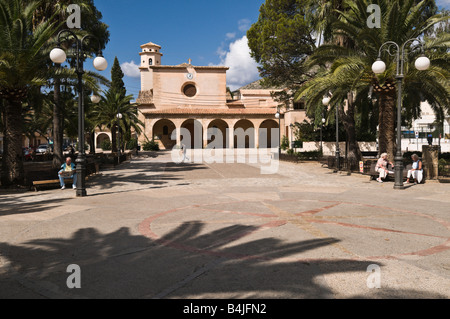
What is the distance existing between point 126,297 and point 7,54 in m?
11.2

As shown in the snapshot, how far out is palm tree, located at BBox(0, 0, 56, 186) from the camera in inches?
464

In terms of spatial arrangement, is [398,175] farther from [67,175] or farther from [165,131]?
[165,131]

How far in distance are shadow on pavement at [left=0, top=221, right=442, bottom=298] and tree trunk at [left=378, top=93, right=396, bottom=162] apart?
1111 centimetres

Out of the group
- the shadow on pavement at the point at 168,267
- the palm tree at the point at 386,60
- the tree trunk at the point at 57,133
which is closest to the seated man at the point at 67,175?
the shadow on pavement at the point at 168,267

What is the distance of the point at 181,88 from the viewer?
5075cm

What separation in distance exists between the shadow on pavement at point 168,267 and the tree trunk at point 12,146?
8.44 metres

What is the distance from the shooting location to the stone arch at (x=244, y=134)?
50.1m

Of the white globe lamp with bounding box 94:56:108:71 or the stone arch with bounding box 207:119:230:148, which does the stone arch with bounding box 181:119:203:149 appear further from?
the white globe lamp with bounding box 94:56:108:71

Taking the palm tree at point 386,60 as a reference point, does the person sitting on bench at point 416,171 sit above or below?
below

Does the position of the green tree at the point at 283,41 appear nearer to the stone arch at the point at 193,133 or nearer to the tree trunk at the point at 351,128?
the tree trunk at the point at 351,128

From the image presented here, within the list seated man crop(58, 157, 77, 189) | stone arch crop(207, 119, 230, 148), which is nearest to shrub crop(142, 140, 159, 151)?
stone arch crop(207, 119, 230, 148)

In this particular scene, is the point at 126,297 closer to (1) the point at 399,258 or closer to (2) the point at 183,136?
(1) the point at 399,258
